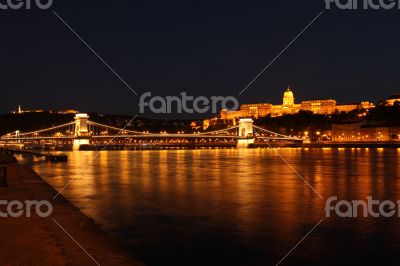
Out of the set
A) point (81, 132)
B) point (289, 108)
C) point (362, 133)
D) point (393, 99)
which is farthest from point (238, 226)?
point (289, 108)

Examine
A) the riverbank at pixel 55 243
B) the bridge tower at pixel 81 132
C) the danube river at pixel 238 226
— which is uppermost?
the bridge tower at pixel 81 132

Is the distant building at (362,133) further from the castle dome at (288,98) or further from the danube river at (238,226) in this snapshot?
the danube river at (238,226)

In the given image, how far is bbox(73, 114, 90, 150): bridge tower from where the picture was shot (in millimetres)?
76062

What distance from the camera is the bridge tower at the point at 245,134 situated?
84312 mm

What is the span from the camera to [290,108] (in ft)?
458

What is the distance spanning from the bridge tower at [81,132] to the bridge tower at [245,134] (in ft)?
74.5

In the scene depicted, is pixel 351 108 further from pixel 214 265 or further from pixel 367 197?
pixel 214 265

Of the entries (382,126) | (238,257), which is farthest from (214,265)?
(382,126)

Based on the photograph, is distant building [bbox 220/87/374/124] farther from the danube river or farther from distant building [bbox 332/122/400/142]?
the danube river

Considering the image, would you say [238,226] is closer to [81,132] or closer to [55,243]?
[55,243]

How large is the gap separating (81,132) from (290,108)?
72113mm

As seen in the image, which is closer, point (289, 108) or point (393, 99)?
point (393, 99)

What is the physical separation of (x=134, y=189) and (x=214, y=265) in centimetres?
1006

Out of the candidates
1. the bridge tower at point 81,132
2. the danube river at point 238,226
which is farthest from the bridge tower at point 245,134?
the danube river at point 238,226
